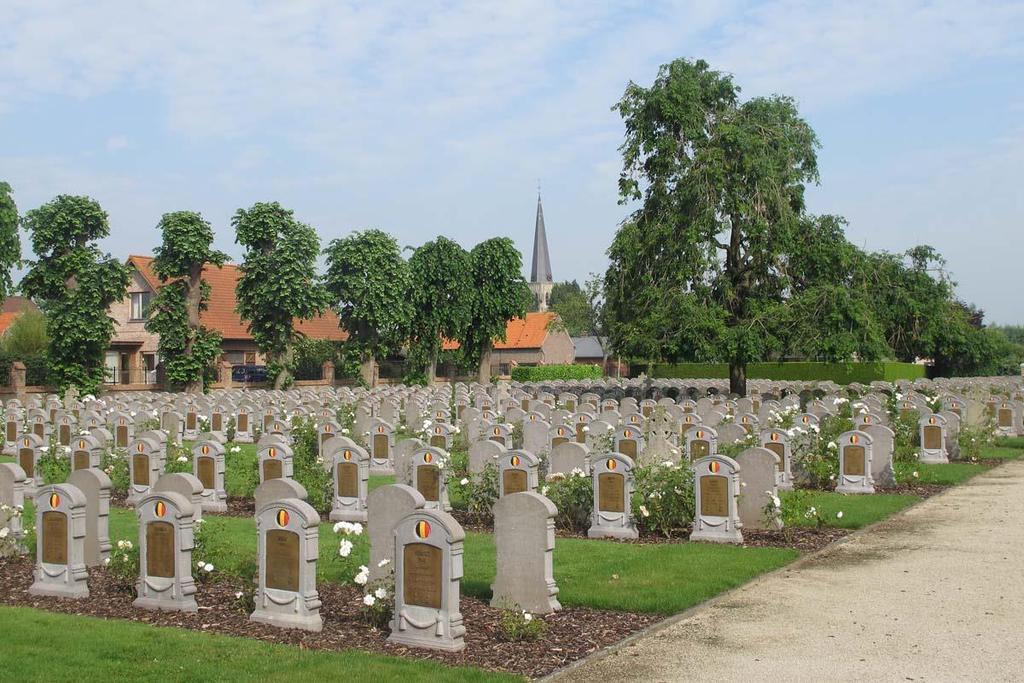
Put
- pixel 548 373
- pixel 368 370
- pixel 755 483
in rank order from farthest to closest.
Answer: pixel 548 373, pixel 368 370, pixel 755 483

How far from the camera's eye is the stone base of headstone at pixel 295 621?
8.80 meters

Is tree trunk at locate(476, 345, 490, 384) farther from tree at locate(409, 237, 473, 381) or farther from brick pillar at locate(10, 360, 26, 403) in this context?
brick pillar at locate(10, 360, 26, 403)

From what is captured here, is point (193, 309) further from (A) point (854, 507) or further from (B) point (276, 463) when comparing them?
(A) point (854, 507)

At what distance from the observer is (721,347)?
32.3m

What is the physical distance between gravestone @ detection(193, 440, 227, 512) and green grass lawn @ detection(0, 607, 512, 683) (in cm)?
728

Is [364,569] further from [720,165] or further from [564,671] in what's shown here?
[720,165]

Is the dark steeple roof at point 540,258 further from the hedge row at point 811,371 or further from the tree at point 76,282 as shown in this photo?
the tree at point 76,282

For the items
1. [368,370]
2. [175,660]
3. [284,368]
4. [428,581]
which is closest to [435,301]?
[368,370]

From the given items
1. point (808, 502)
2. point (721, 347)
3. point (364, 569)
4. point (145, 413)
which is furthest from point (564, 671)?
Answer: point (721, 347)

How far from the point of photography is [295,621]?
29.0 ft

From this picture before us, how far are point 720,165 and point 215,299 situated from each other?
33.3 metres

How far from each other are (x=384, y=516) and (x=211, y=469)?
7.51 meters

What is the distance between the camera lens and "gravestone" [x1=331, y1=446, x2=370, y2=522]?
A: 15.0 meters

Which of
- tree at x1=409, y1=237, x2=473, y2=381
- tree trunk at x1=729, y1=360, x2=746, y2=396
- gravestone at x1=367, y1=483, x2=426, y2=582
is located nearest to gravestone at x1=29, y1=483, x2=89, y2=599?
gravestone at x1=367, y1=483, x2=426, y2=582
